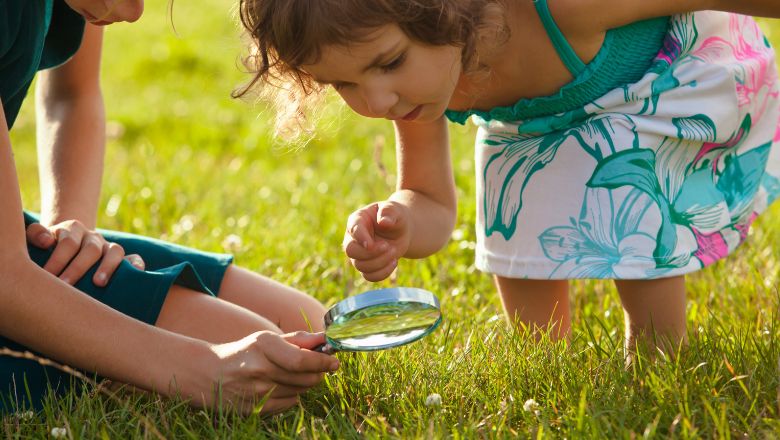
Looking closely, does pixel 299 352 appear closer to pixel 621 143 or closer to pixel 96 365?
pixel 96 365

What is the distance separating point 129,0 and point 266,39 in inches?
12.6

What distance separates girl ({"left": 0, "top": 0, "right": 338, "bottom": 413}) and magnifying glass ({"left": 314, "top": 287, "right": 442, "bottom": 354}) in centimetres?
7

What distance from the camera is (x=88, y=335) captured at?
2.01 metres

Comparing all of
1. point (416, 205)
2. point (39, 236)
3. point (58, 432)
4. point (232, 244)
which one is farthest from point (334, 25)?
point (232, 244)

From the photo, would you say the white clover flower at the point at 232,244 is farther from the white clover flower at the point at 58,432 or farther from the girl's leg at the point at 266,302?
the white clover flower at the point at 58,432

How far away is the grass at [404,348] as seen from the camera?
1.92 metres

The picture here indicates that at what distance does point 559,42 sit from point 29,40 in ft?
3.92

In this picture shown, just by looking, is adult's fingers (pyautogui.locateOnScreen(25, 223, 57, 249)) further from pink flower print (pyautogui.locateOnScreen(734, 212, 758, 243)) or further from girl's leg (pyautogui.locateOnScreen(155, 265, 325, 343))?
pink flower print (pyautogui.locateOnScreen(734, 212, 758, 243))

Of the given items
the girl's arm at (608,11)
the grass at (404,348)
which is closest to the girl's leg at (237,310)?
the grass at (404,348)

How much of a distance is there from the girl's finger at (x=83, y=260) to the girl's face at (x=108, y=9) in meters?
0.50

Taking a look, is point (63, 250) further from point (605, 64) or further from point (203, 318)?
point (605, 64)

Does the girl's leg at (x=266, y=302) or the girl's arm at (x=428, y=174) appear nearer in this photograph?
the girl's arm at (x=428, y=174)

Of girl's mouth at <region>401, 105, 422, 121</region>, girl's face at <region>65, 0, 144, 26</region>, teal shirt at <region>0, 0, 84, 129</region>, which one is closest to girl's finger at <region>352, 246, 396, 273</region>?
girl's mouth at <region>401, 105, 422, 121</region>

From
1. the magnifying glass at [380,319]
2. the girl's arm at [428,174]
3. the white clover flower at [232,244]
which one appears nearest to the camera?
the magnifying glass at [380,319]
